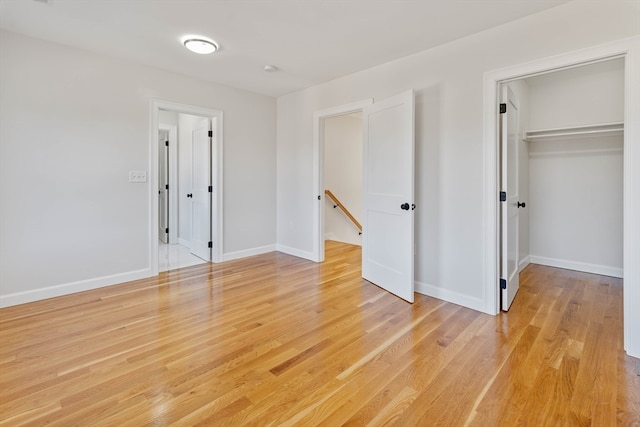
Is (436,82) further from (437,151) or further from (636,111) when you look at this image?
(636,111)

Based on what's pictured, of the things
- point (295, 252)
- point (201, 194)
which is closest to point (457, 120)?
point (295, 252)

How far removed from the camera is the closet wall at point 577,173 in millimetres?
3773

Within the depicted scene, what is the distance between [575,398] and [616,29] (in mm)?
2326

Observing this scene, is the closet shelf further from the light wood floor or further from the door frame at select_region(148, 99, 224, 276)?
the door frame at select_region(148, 99, 224, 276)

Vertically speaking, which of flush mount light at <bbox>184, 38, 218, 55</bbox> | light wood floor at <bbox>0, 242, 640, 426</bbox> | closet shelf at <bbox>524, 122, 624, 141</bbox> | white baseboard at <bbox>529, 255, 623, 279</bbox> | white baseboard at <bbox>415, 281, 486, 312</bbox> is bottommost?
light wood floor at <bbox>0, 242, 640, 426</bbox>

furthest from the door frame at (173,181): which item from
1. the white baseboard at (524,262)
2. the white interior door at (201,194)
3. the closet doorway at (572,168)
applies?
the white baseboard at (524,262)

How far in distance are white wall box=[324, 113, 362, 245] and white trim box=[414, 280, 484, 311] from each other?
2.73 meters

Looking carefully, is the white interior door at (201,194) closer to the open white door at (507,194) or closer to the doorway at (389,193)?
the doorway at (389,193)

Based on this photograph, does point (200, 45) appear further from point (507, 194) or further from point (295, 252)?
point (507, 194)

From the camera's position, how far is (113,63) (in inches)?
134

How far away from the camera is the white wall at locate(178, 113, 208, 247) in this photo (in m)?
5.10

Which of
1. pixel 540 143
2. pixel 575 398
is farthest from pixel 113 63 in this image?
pixel 540 143

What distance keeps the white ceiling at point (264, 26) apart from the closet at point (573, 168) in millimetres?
1543

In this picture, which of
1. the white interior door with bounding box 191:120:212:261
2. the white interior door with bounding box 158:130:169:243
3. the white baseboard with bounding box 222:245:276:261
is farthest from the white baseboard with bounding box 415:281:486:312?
the white interior door with bounding box 158:130:169:243
